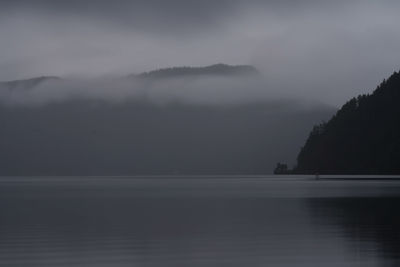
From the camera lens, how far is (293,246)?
134 feet

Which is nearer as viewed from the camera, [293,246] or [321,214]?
[293,246]

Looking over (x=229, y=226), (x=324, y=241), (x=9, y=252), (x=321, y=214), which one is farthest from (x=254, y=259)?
(x=321, y=214)

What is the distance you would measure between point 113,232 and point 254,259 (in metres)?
17.4

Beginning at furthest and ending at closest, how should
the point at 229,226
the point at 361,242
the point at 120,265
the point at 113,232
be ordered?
the point at 229,226, the point at 113,232, the point at 361,242, the point at 120,265

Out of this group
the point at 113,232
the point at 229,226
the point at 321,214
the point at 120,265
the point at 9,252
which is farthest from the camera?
the point at 321,214

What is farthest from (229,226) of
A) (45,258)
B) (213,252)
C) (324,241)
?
(45,258)

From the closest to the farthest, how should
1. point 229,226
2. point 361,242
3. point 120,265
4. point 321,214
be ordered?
point 120,265, point 361,242, point 229,226, point 321,214

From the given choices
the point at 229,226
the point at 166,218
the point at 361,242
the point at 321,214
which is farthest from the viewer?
the point at 321,214

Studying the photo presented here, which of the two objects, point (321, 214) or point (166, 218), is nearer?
point (166, 218)

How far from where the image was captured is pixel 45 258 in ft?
119

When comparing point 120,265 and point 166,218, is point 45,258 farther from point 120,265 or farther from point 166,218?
point 166,218

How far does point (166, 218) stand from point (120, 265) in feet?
108

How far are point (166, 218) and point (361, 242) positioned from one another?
26.2 m

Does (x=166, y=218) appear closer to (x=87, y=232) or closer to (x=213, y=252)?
(x=87, y=232)
